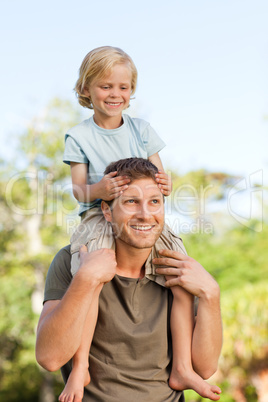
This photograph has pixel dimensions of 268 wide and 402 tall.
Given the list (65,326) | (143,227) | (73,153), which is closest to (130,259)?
(143,227)

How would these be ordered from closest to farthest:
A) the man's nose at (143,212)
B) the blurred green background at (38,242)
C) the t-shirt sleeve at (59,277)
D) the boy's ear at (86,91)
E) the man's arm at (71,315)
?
the man's arm at (71,315) < the man's nose at (143,212) < the t-shirt sleeve at (59,277) < the boy's ear at (86,91) < the blurred green background at (38,242)

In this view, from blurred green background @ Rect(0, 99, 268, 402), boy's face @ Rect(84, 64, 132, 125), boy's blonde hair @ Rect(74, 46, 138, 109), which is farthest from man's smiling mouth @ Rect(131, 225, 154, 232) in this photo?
blurred green background @ Rect(0, 99, 268, 402)

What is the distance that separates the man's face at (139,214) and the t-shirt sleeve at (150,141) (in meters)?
0.46

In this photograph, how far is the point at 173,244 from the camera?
8.49 ft

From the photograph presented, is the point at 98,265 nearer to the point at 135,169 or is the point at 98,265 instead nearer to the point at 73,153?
the point at 135,169

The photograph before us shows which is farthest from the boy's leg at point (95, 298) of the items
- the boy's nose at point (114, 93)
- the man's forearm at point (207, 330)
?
the boy's nose at point (114, 93)

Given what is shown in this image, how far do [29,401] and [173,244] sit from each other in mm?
16294

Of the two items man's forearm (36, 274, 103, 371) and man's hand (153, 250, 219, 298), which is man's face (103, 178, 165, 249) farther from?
man's forearm (36, 274, 103, 371)

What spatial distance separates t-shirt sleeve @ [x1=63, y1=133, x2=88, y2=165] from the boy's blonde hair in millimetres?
307

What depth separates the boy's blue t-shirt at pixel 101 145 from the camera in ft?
8.65

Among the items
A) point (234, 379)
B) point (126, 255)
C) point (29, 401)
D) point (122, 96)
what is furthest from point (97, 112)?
point (29, 401)

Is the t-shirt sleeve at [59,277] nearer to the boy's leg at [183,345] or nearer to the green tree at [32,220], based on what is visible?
the boy's leg at [183,345]

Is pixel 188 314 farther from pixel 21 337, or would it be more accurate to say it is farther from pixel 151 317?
pixel 21 337

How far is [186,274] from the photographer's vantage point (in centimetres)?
241
